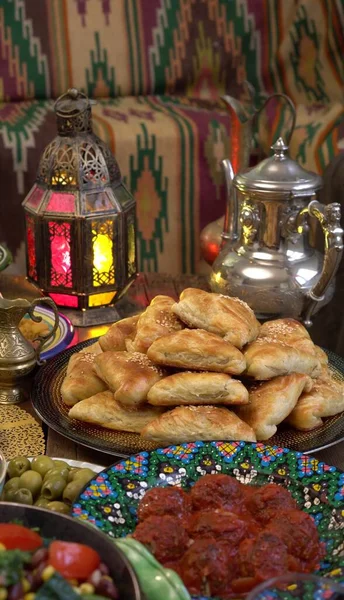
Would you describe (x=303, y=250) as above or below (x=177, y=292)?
above

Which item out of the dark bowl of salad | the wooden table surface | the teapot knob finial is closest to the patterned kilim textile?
the wooden table surface

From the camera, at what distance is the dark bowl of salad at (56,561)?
2.19 feet

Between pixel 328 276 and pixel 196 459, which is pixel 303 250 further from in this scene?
pixel 196 459

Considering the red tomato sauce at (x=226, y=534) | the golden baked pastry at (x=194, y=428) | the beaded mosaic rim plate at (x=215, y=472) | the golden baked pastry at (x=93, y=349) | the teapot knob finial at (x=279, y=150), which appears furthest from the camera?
the teapot knob finial at (x=279, y=150)

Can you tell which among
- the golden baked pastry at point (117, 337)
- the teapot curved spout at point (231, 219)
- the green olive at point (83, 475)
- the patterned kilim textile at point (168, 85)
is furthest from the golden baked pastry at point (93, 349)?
the patterned kilim textile at point (168, 85)

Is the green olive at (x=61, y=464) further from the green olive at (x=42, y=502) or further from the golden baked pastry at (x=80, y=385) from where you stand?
the golden baked pastry at (x=80, y=385)

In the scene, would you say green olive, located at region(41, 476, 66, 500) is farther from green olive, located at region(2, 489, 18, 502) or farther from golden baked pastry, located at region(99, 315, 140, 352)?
golden baked pastry, located at region(99, 315, 140, 352)

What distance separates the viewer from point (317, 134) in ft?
9.29

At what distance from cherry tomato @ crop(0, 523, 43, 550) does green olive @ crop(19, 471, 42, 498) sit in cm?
30

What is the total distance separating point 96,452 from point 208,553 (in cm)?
42

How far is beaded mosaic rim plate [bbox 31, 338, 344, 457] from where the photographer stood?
1148mm

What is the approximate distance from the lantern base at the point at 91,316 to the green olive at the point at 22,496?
0.71m

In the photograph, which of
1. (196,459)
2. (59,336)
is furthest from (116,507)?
(59,336)

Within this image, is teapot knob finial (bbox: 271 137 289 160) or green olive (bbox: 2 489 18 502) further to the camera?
teapot knob finial (bbox: 271 137 289 160)
